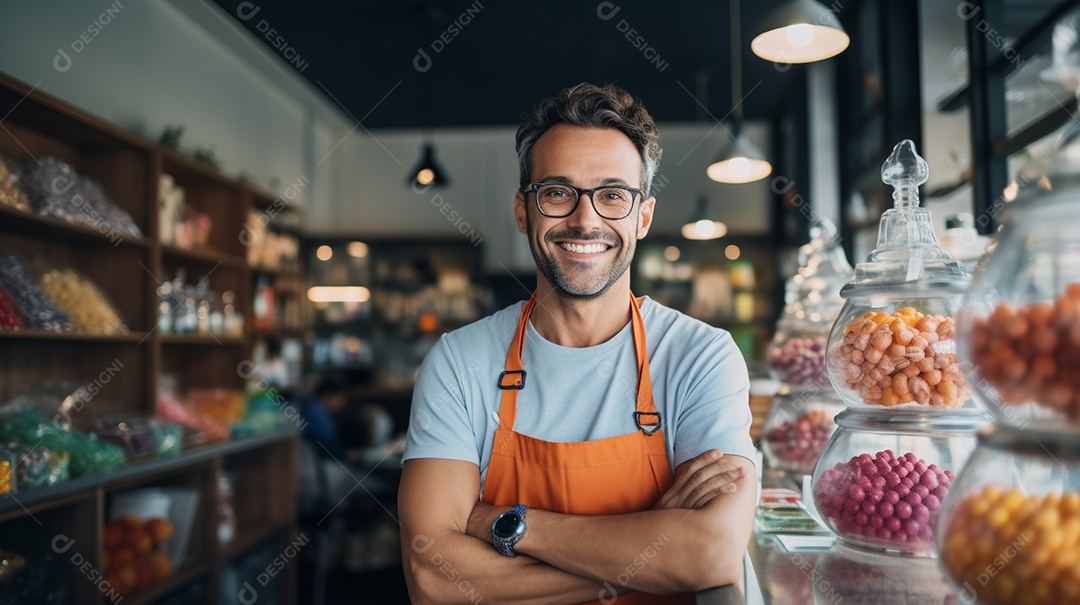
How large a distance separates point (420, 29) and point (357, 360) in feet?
11.8

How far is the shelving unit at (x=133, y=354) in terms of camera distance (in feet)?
9.36

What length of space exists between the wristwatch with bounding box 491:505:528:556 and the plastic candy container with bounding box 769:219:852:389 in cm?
119

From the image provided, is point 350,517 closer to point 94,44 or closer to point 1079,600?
point 94,44

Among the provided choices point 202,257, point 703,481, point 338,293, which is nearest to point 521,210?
point 703,481

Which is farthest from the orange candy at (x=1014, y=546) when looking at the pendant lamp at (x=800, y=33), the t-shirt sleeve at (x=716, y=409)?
the pendant lamp at (x=800, y=33)

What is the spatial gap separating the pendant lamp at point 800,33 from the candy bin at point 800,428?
4.16ft

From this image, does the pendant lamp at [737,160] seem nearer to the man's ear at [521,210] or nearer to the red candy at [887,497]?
the man's ear at [521,210]

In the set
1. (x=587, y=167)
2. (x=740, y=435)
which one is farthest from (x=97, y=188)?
(x=740, y=435)

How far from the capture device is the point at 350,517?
4.83 meters

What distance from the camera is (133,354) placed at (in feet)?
12.4

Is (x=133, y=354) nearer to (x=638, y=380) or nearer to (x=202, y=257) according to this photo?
(x=202, y=257)

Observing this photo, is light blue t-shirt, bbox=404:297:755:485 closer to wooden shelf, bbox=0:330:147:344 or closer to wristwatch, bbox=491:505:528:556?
wristwatch, bbox=491:505:528:556

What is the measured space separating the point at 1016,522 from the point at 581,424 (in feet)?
2.76

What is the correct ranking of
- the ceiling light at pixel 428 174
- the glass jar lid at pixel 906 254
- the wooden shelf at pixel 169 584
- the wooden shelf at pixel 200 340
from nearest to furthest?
the glass jar lid at pixel 906 254
the wooden shelf at pixel 169 584
the wooden shelf at pixel 200 340
the ceiling light at pixel 428 174
